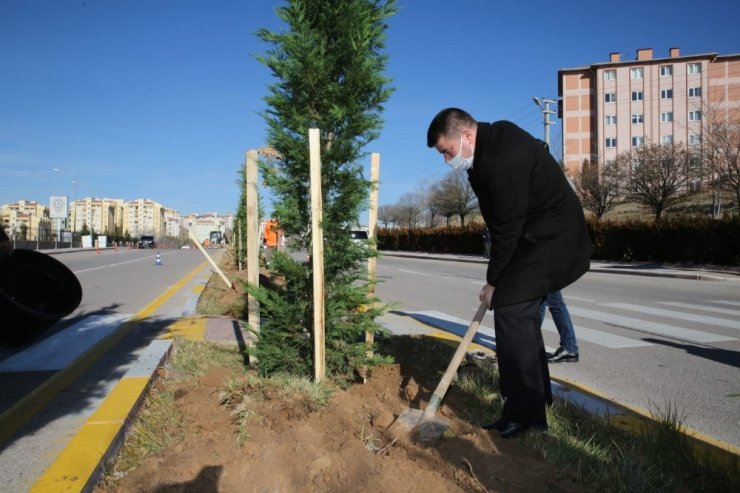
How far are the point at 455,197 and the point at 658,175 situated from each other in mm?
18476

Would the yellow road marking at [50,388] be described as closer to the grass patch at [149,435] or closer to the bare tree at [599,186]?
the grass patch at [149,435]

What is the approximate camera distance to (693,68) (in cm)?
5869

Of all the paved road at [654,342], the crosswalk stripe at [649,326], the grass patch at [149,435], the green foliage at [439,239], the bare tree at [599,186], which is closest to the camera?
the grass patch at [149,435]

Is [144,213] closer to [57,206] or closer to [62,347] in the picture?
[57,206]

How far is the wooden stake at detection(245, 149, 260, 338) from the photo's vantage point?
12.4 feet

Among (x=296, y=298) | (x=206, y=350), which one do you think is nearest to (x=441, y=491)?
(x=296, y=298)

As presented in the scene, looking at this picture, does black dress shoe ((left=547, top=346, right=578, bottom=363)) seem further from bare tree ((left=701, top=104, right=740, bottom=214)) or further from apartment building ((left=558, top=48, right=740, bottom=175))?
apartment building ((left=558, top=48, right=740, bottom=175))

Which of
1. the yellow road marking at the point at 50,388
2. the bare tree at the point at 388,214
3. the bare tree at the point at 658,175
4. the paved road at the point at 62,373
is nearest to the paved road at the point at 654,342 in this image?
the paved road at the point at 62,373

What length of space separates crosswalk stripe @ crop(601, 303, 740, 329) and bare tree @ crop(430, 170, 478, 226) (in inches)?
1481

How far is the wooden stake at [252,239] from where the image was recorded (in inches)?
149

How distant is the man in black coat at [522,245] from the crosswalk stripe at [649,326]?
442cm

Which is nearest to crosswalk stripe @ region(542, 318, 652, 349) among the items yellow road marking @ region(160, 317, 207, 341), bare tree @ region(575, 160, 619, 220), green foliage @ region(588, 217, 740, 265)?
yellow road marking @ region(160, 317, 207, 341)

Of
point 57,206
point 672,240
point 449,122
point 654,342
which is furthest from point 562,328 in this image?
point 57,206

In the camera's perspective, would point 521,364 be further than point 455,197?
No
